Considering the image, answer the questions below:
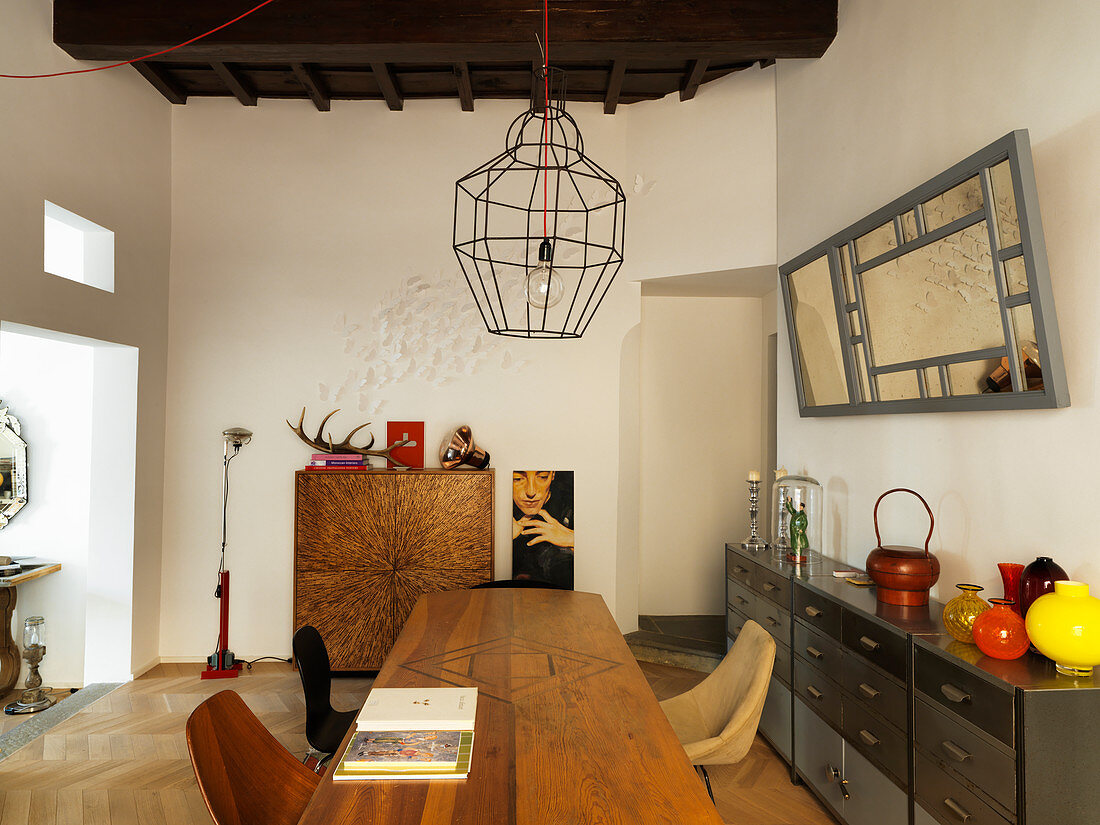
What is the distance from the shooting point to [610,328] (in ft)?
16.9

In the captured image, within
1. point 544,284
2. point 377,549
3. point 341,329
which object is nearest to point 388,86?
point 341,329

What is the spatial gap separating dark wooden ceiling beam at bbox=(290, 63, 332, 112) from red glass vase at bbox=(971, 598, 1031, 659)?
449 centimetres

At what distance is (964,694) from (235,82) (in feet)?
16.4

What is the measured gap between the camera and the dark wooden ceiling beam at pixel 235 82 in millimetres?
4566

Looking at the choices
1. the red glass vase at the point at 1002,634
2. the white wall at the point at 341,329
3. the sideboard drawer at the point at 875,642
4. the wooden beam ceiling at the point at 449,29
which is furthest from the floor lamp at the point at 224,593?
the red glass vase at the point at 1002,634

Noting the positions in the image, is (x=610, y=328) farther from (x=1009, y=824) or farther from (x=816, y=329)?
(x=1009, y=824)

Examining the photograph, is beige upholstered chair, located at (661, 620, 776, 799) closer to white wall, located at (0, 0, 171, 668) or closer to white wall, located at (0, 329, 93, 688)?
white wall, located at (0, 0, 171, 668)

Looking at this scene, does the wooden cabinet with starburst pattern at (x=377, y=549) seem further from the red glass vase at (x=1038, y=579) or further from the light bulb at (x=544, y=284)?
the red glass vase at (x=1038, y=579)

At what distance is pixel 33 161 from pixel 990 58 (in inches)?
166

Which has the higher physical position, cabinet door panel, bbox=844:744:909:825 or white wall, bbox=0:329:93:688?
white wall, bbox=0:329:93:688

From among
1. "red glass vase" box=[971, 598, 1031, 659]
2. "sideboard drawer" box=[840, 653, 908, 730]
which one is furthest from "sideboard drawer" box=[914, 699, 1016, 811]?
"red glass vase" box=[971, 598, 1031, 659]

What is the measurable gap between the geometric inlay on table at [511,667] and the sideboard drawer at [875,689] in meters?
0.92

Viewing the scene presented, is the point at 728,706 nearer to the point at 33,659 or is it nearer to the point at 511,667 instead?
the point at 511,667

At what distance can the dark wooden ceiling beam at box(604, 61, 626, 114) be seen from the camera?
4.52m
